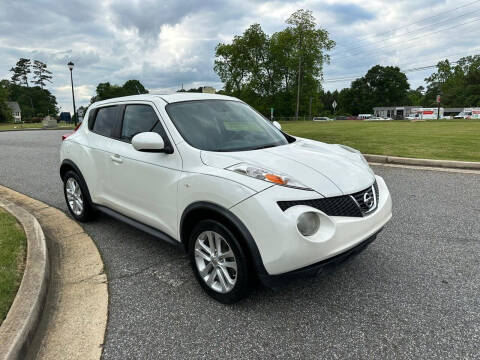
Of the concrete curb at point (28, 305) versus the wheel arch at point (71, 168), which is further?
the wheel arch at point (71, 168)

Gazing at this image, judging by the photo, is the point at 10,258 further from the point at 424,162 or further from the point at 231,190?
the point at 424,162

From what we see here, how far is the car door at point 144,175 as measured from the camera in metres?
3.12

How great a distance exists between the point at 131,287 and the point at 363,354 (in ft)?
6.70

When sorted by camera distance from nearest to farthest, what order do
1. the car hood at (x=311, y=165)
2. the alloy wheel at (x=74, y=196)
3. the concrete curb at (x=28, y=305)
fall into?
the concrete curb at (x=28, y=305)
the car hood at (x=311, y=165)
the alloy wheel at (x=74, y=196)

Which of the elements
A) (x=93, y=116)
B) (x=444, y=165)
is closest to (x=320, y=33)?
(x=444, y=165)

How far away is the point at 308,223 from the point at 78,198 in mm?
3637

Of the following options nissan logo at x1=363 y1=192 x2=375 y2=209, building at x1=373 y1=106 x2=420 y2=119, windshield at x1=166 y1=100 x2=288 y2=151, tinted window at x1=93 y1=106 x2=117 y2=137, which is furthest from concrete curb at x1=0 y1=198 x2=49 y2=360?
building at x1=373 y1=106 x2=420 y2=119

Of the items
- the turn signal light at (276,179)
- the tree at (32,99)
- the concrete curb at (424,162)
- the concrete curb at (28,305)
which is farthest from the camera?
the tree at (32,99)

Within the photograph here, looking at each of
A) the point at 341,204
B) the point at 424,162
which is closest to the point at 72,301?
the point at 341,204

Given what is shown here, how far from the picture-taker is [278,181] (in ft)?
8.24

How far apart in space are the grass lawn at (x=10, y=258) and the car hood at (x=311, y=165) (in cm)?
191

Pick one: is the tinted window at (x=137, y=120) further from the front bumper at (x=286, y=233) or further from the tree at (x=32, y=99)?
the tree at (x=32, y=99)

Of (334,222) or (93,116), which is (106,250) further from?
(334,222)

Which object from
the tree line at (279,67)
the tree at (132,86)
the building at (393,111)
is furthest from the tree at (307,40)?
the tree at (132,86)
